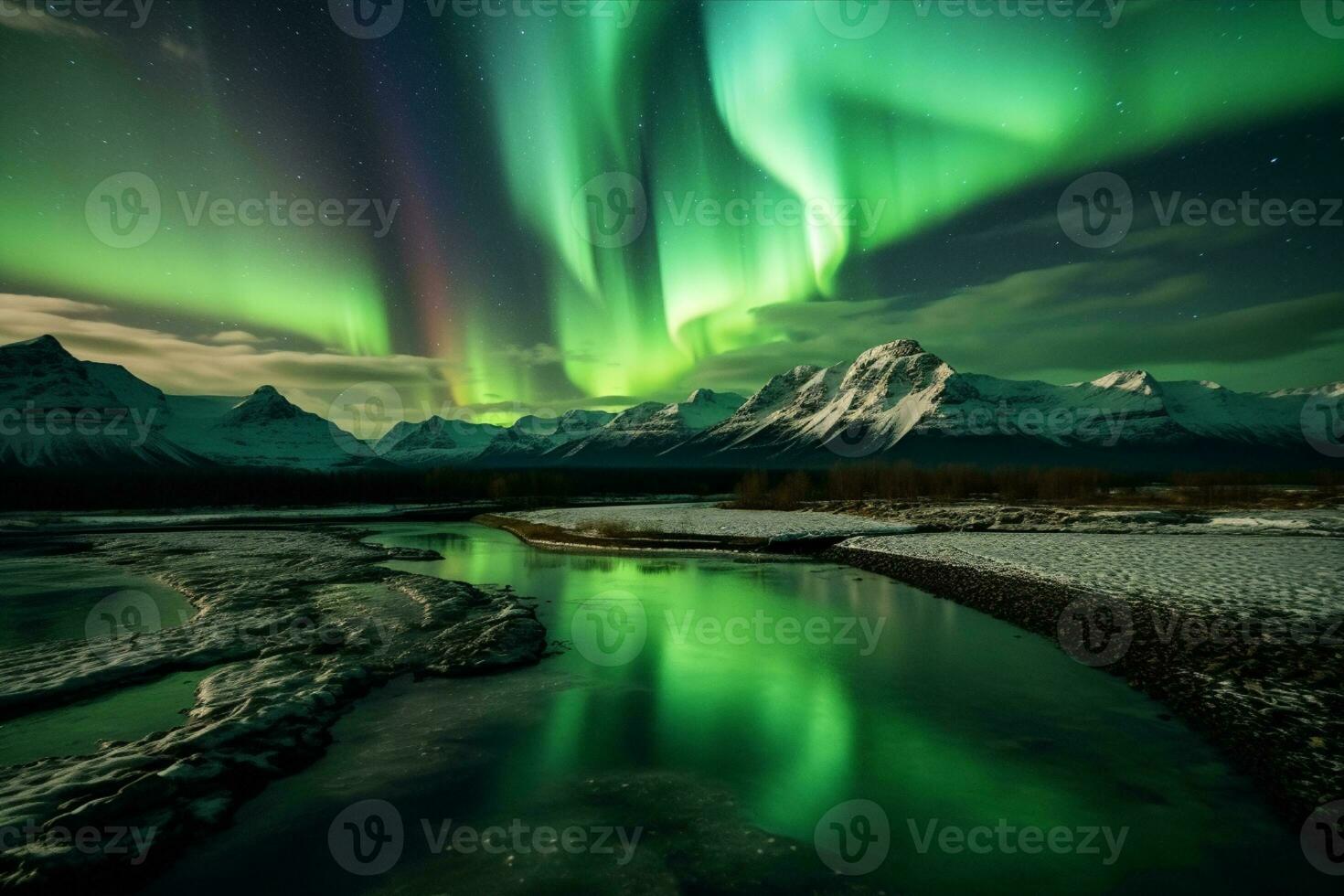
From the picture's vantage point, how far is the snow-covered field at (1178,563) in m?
20.0

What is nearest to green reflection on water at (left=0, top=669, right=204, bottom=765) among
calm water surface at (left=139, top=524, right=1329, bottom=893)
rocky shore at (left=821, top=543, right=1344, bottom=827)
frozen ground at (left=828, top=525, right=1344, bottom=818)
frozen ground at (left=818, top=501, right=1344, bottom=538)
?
calm water surface at (left=139, top=524, right=1329, bottom=893)

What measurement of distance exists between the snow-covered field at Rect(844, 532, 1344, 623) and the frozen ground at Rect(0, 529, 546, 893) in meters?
23.1

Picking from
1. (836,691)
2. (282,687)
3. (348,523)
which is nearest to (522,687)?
(282,687)

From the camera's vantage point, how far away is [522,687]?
15266mm

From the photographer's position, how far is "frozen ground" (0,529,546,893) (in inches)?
338

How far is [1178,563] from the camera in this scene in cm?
2891

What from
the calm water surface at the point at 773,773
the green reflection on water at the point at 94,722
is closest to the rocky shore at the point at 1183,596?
the calm water surface at the point at 773,773

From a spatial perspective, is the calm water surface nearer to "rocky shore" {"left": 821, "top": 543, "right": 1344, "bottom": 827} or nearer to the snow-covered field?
"rocky shore" {"left": 821, "top": 543, "right": 1344, "bottom": 827}

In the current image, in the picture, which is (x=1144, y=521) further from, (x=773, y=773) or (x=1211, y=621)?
(x=773, y=773)

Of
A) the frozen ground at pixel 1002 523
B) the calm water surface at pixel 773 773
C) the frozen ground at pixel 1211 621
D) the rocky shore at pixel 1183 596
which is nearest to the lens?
the calm water surface at pixel 773 773

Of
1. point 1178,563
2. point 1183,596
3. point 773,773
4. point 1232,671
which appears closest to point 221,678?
point 773,773

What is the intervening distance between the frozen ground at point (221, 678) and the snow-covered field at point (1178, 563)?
23100mm

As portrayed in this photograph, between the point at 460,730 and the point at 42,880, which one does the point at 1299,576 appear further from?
the point at 42,880

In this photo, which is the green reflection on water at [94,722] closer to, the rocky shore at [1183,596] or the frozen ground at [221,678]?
the frozen ground at [221,678]
